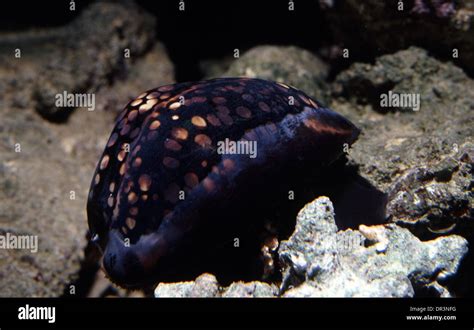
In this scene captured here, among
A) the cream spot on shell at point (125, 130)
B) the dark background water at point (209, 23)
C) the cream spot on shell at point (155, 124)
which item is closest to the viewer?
the cream spot on shell at point (155, 124)

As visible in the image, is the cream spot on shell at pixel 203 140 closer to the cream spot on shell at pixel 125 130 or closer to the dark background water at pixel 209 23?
the cream spot on shell at pixel 125 130

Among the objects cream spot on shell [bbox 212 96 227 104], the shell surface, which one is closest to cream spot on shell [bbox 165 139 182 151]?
the shell surface

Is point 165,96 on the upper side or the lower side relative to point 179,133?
upper

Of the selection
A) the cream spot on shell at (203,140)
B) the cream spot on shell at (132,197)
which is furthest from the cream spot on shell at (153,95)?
the cream spot on shell at (132,197)

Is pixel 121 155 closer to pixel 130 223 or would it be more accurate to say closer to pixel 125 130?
pixel 125 130

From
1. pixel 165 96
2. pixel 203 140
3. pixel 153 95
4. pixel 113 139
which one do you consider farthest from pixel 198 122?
pixel 113 139

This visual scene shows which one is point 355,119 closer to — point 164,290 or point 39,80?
point 164,290

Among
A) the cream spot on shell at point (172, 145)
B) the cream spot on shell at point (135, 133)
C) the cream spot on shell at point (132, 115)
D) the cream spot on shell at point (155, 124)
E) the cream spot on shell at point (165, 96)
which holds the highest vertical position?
the cream spot on shell at point (165, 96)

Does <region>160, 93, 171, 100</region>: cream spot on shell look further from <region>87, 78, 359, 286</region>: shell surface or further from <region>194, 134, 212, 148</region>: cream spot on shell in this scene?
<region>194, 134, 212, 148</region>: cream spot on shell
